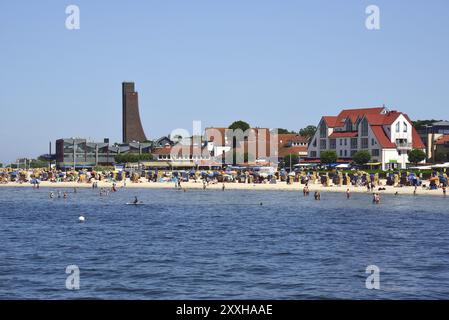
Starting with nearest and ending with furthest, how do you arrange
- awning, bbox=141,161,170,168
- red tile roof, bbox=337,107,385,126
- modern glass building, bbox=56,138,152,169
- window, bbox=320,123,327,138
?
red tile roof, bbox=337,107,385,126 < window, bbox=320,123,327,138 < awning, bbox=141,161,170,168 < modern glass building, bbox=56,138,152,169

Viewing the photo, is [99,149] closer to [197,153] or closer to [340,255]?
[197,153]

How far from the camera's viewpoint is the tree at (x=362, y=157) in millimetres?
99625

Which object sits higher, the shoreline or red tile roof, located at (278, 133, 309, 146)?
red tile roof, located at (278, 133, 309, 146)

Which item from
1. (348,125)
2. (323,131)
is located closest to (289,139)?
(323,131)

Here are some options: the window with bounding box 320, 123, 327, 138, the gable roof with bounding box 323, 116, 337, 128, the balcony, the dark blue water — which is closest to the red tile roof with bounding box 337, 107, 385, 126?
the gable roof with bounding box 323, 116, 337, 128

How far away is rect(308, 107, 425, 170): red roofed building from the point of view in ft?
334

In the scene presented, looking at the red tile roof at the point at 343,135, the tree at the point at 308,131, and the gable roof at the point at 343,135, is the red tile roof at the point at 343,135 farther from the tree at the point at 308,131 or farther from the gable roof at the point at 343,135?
the tree at the point at 308,131

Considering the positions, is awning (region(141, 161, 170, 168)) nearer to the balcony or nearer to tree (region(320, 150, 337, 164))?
tree (region(320, 150, 337, 164))

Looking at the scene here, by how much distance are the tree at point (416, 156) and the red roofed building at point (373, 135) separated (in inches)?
37.6

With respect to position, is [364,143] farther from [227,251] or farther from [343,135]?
[227,251]

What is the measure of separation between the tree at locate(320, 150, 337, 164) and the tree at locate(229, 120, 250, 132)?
43610 mm

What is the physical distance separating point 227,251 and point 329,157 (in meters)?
77.5

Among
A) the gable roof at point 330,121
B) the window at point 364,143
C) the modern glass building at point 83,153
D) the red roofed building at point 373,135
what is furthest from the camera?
the modern glass building at point 83,153

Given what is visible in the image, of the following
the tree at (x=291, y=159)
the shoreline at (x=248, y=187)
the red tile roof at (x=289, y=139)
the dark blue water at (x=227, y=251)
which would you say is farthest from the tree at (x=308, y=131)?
the dark blue water at (x=227, y=251)
